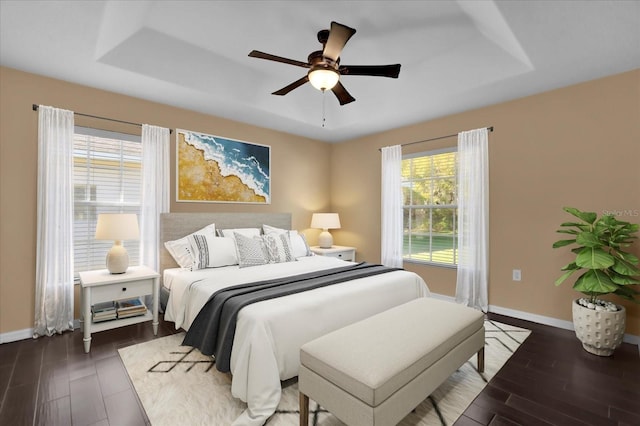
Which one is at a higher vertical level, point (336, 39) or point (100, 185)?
point (336, 39)

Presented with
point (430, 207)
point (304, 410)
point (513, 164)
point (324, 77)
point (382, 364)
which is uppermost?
point (324, 77)

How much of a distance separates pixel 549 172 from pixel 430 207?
58.6 inches

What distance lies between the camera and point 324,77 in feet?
7.80

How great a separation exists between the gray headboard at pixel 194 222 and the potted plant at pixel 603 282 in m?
3.66

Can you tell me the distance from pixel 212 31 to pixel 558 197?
3.99 metres

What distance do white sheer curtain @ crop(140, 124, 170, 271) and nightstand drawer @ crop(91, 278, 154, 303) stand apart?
590 millimetres

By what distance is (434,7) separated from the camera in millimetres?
2713

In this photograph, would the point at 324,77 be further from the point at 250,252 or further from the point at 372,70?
the point at 250,252

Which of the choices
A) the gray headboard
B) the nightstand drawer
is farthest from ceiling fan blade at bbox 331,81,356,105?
the nightstand drawer

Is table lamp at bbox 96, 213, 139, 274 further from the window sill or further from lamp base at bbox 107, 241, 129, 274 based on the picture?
the window sill

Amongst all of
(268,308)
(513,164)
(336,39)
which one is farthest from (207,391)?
(513,164)

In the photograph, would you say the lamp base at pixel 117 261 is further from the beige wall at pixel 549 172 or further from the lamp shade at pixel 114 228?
the beige wall at pixel 549 172

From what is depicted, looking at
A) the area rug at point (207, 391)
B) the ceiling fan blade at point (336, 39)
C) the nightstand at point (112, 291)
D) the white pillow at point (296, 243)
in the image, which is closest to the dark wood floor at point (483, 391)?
the area rug at point (207, 391)

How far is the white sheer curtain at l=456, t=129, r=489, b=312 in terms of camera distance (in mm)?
3865
